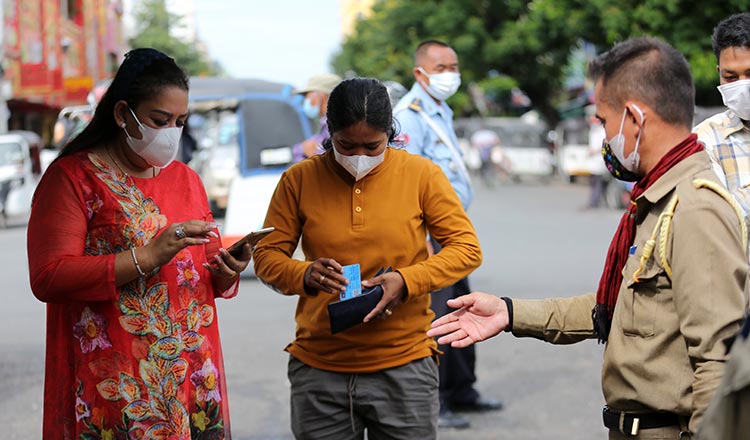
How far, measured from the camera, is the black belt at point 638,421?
8.38ft

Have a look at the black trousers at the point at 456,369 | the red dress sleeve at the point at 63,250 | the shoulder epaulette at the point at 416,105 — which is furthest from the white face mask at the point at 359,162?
the black trousers at the point at 456,369

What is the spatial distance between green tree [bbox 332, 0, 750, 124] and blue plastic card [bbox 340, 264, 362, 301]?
1406cm

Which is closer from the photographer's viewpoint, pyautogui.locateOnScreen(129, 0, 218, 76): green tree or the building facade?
the building facade

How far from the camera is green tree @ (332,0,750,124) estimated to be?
21953 millimetres

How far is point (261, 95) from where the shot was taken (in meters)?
13.4

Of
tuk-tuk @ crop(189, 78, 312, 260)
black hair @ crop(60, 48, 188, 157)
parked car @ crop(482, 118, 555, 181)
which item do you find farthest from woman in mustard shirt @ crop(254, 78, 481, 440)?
parked car @ crop(482, 118, 555, 181)

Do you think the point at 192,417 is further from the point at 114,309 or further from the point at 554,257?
the point at 554,257

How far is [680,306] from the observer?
2.39 meters

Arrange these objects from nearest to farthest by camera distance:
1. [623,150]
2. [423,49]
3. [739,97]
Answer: [623,150]
[739,97]
[423,49]

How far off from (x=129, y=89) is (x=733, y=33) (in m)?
2.16

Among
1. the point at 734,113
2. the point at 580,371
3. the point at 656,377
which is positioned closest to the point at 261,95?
the point at 580,371

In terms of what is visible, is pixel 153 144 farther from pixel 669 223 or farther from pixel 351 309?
pixel 669 223

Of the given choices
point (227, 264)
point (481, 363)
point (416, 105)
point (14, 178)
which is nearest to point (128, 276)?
point (227, 264)

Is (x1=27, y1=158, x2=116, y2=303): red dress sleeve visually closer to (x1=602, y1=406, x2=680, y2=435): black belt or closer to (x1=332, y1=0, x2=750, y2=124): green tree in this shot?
(x1=602, y1=406, x2=680, y2=435): black belt
